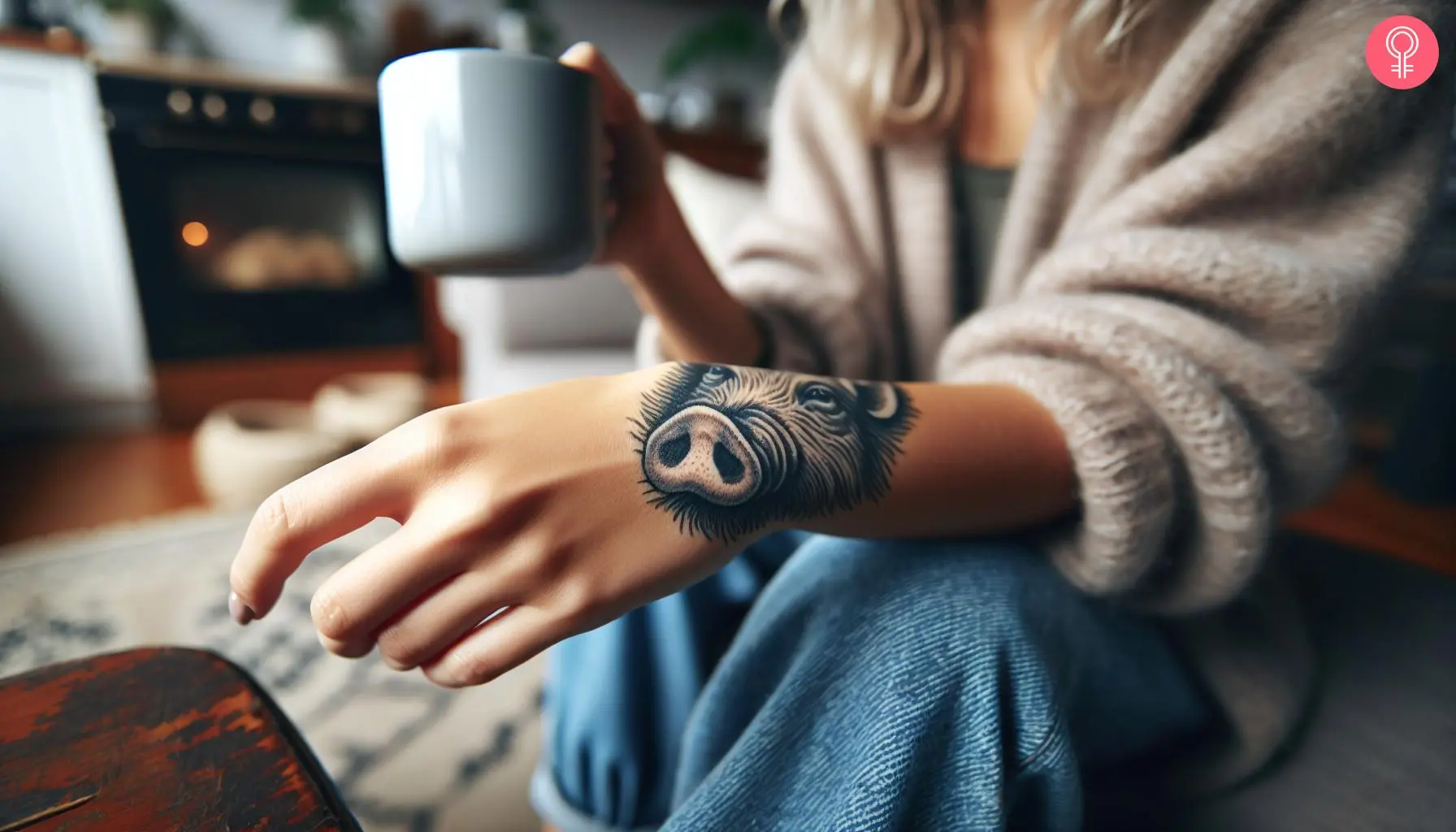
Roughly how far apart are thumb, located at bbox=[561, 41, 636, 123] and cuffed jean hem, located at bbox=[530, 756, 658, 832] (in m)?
0.53

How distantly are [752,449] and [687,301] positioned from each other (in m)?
0.31

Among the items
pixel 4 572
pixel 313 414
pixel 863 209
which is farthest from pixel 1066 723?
pixel 313 414

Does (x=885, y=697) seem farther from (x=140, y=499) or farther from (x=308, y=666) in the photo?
(x=140, y=499)

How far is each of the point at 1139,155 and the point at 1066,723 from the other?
40cm

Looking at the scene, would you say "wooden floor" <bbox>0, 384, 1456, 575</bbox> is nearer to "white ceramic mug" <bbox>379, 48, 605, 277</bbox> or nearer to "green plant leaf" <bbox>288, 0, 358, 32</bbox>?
"green plant leaf" <bbox>288, 0, 358, 32</bbox>

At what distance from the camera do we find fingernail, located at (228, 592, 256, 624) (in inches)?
11.8

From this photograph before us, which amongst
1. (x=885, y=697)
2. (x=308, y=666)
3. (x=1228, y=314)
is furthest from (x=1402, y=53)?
(x=308, y=666)

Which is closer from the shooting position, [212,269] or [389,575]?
[389,575]

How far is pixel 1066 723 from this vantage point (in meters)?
0.35

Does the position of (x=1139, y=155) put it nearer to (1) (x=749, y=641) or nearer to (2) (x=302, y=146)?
(1) (x=749, y=641)

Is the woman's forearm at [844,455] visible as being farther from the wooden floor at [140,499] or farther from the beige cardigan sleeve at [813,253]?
the wooden floor at [140,499]

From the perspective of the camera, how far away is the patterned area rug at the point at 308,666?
780mm

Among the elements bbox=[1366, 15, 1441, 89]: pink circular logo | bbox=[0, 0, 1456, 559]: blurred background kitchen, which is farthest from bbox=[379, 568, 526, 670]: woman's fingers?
bbox=[0, 0, 1456, 559]: blurred background kitchen

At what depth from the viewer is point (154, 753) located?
314mm
